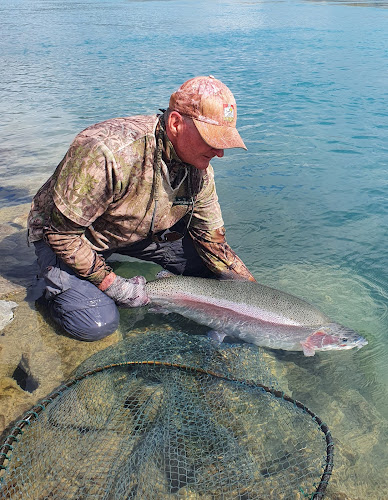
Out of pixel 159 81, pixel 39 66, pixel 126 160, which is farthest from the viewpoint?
pixel 39 66

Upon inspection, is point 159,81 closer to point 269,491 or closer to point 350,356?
point 350,356

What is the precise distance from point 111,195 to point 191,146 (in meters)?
0.68

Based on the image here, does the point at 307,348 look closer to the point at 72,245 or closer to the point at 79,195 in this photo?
the point at 72,245

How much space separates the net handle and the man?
71cm

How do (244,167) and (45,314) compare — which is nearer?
(45,314)

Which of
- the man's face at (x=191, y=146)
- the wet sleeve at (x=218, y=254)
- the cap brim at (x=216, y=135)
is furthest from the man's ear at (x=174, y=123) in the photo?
the wet sleeve at (x=218, y=254)

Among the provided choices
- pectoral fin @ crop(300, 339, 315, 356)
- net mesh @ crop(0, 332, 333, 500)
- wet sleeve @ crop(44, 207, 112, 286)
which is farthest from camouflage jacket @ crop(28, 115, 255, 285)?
pectoral fin @ crop(300, 339, 315, 356)

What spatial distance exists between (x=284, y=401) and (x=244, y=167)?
22.5 feet

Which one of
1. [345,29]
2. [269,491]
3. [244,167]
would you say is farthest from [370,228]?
[345,29]

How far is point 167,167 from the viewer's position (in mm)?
3561

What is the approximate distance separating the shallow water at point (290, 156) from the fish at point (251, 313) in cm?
15

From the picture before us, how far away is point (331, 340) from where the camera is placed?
4.13m

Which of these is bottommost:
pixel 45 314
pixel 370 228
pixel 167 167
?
pixel 370 228

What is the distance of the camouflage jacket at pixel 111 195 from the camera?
324cm
